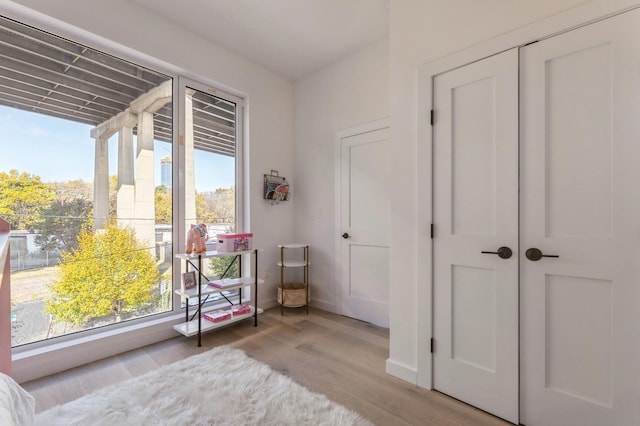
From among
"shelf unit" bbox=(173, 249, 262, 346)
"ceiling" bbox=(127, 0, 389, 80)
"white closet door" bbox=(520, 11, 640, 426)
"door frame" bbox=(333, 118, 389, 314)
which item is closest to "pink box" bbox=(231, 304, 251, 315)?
"shelf unit" bbox=(173, 249, 262, 346)

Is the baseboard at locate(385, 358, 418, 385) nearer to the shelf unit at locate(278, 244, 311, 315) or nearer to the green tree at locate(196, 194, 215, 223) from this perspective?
the shelf unit at locate(278, 244, 311, 315)

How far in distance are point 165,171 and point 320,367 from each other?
2.25 metres

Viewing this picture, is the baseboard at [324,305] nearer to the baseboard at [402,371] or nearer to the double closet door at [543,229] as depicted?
the baseboard at [402,371]

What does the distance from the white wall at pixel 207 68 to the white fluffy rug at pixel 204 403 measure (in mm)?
691

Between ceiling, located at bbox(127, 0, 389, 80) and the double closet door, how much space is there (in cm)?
130

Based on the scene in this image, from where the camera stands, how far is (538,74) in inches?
57.4

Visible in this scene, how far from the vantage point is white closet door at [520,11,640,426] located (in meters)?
1.25

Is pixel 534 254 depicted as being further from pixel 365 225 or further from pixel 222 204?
pixel 222 204

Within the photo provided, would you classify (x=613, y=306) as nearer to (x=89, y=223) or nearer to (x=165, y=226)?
(x=165, y=226)

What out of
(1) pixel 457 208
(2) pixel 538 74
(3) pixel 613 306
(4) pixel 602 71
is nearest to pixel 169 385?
(1) pixel 457 208

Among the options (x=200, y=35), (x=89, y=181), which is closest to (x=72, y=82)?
(x=89, y=181)

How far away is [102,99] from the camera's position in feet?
7.75

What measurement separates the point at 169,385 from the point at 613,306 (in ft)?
8.09

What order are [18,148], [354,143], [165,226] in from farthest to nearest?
[354,143], [165,226], [18,148]
